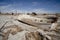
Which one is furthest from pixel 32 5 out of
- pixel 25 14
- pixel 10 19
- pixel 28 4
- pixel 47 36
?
pixel 47 36

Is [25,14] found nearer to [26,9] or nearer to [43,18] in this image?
[26,9]

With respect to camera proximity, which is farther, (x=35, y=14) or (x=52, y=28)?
(x=35, y=14)

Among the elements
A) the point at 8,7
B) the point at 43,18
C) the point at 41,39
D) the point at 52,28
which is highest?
the point at 8,7

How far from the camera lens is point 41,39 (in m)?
1.85

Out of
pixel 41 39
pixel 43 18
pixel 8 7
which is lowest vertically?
pixel 41 39

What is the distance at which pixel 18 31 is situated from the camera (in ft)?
6.39

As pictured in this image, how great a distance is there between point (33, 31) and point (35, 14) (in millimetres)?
298

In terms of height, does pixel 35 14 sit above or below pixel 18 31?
above

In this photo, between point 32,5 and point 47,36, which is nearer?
point 47,36

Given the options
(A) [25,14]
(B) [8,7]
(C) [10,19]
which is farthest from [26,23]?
(B) [8,7]

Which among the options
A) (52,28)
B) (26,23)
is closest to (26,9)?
(26,23)

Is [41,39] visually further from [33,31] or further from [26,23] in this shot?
[26,23]

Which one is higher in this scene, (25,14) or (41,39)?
(25,14)

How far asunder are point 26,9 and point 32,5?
12 cm
